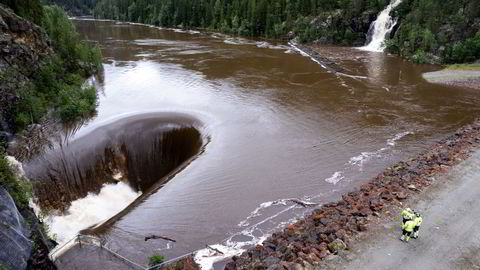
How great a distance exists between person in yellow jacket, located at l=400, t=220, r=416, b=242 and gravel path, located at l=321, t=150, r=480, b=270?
24cm

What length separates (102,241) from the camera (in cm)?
1920

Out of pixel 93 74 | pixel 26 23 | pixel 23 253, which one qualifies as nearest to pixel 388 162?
pixel 23 253

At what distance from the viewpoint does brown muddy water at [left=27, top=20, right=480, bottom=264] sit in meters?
20.7

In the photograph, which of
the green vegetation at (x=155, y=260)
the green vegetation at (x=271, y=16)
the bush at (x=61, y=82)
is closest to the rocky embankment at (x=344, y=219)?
the green vegetation at (x=155, y=260)

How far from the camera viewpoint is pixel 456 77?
49031 millimetres

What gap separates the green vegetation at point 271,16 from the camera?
81.0 metres

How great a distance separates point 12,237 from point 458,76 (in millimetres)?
50439

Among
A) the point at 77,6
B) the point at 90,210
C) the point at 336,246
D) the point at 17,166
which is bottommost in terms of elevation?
the point at 90,210

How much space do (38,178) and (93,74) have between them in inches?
1098

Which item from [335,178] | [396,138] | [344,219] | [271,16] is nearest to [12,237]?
[344,219]

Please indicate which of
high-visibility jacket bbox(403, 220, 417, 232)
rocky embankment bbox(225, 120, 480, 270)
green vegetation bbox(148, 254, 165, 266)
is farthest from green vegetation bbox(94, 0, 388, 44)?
green vegetation bbox(148, 254, 165, 266)

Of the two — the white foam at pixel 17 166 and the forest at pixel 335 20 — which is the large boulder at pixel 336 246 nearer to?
the white foam at pixel 17 166

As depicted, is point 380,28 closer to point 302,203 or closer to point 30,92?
point 302,203

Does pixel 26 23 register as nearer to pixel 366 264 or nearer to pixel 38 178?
pixel 38 178
